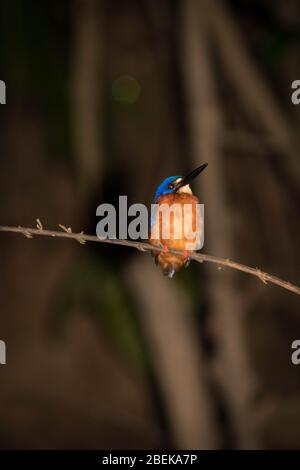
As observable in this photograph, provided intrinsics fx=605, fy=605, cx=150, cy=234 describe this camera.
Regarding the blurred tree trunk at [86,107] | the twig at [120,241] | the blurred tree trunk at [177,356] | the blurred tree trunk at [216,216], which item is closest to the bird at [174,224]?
the twig at [120,241]

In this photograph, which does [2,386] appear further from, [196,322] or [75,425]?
[196,322]

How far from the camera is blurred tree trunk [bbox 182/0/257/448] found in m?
3.29

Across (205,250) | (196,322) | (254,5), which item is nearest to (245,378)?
(196,322)

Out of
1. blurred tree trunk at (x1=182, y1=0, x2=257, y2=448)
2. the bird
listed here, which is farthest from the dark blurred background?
the bird

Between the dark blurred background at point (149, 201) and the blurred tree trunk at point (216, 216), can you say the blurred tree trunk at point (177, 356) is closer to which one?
the dark blurred background at point (149, 201)

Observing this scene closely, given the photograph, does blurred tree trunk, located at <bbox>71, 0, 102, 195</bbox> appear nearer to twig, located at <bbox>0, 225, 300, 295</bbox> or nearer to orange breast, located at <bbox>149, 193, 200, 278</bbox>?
orange breast, located at <bbox>149, 193, 200, 278</bbox>

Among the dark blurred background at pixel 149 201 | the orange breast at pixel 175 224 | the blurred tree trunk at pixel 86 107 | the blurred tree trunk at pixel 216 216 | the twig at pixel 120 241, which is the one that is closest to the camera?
the twig at pixel 120 241

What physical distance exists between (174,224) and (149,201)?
5.60 ft

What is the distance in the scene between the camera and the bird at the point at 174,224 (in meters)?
2.07

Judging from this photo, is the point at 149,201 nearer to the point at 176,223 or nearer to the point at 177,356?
the point at 177,356

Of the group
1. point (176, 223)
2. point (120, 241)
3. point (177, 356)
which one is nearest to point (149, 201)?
point (177, 356)

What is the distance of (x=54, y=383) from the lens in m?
5.30

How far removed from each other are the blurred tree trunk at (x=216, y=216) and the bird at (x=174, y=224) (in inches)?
37.3

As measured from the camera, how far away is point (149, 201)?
3.82 metres
